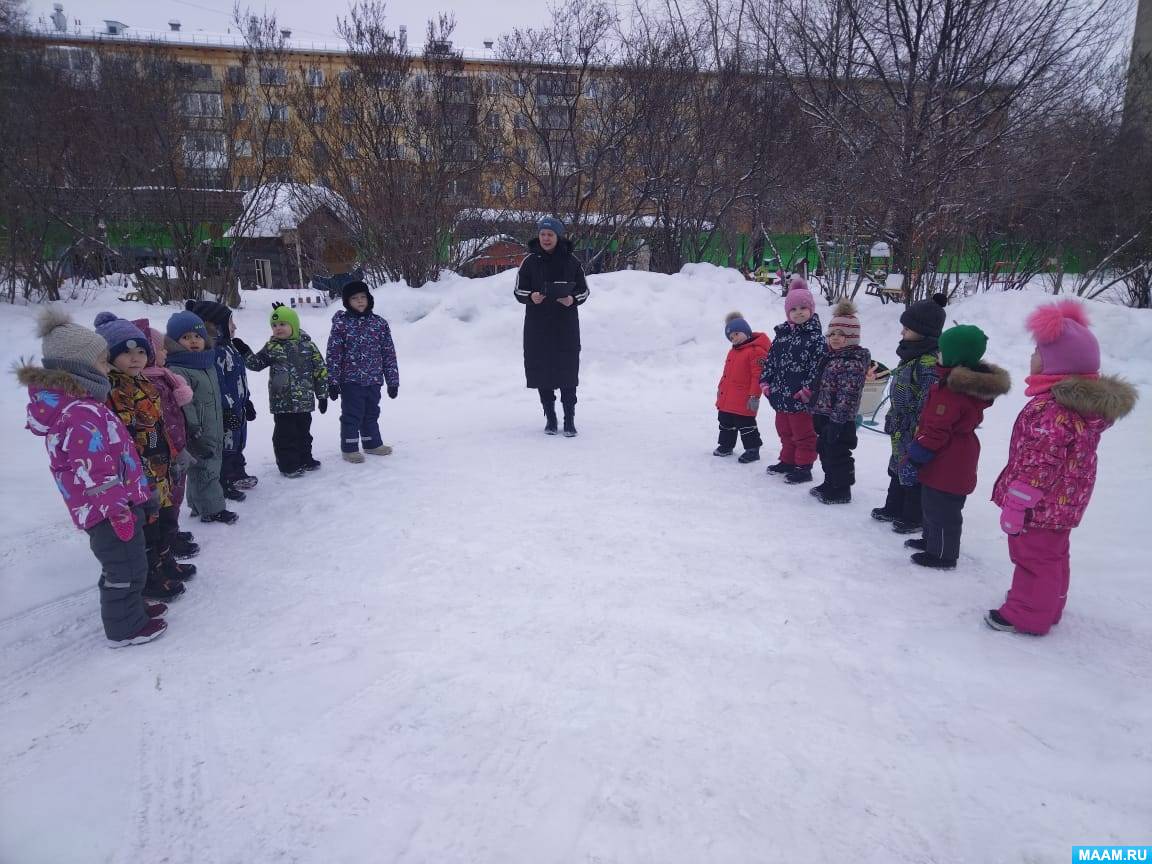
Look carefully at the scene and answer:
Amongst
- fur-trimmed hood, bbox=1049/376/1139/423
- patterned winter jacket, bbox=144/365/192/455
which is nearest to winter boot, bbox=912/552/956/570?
fur-trimmed hood, bbox=1049/376/1139/423

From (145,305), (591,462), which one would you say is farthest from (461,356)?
(145,305)

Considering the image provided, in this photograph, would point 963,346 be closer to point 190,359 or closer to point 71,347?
point 71,347

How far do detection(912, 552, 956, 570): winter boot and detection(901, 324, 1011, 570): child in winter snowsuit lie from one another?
0.8 inches

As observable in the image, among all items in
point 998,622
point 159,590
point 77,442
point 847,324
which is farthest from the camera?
point 847,324

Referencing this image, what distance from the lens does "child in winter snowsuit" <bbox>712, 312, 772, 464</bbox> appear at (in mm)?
5453

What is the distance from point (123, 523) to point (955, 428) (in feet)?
13.3

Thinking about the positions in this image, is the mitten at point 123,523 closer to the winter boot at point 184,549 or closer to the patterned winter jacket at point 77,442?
the patterned winter jacket at point 77,442

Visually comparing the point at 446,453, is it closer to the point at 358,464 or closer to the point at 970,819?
Answer: the point at 358,464

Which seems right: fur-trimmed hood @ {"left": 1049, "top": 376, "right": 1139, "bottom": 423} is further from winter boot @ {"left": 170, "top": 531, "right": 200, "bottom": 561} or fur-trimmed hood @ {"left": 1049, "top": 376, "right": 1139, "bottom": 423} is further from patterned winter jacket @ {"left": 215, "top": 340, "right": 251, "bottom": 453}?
patterned winter jacket @ {"left": 215, "top": 340, "right": 251, "bottom": 453}

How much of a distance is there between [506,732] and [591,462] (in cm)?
337

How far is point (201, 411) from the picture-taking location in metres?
4.15

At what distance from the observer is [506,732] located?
7.75ft

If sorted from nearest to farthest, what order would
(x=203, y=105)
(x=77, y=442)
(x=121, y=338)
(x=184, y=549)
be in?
(x=77, y=442) < (x=121, y=338) < (x=184, y=549) < (x=203, y=105)

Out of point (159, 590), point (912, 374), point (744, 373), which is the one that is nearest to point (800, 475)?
point (744, 373)
